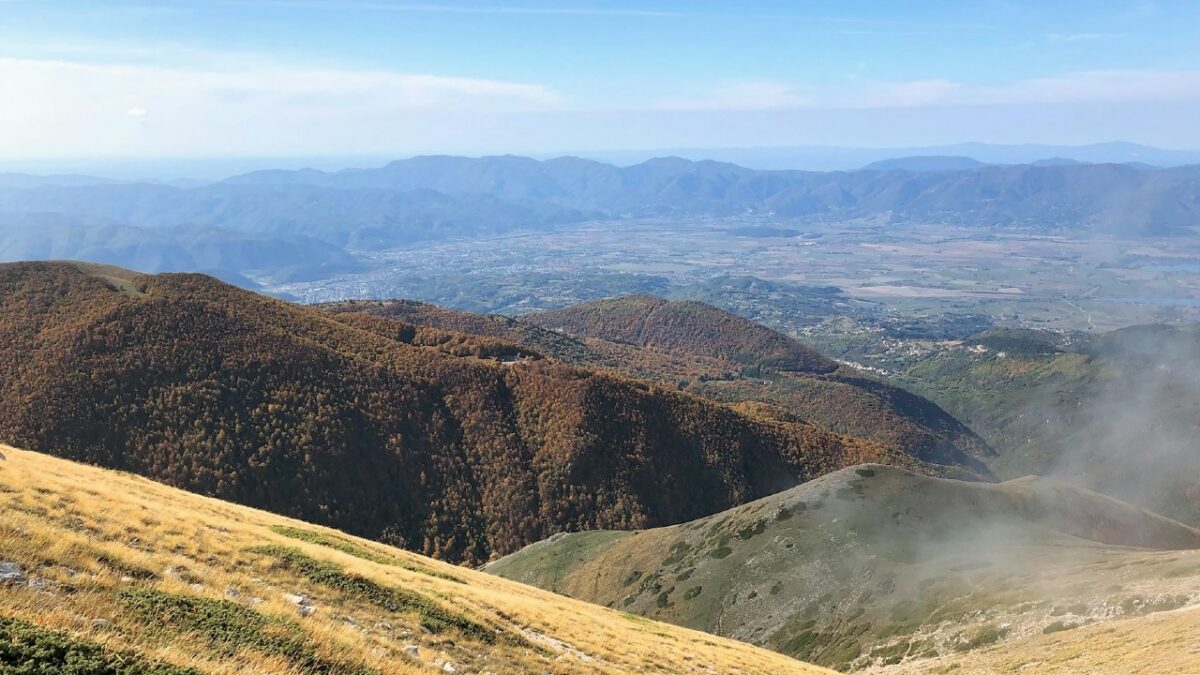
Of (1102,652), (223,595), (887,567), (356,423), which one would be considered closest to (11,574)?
(223,595)

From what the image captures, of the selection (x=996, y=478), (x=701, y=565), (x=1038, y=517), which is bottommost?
(x=996, y=478)

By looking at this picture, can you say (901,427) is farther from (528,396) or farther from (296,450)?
(296,450)

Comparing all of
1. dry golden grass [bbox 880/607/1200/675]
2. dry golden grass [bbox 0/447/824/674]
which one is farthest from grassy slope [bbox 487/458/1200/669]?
dry golden grass [bbox 0/447/824/674]

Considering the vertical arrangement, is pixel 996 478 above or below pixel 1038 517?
below

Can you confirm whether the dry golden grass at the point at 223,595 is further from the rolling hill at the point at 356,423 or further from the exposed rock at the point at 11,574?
the rolling hill at the point at 356,423

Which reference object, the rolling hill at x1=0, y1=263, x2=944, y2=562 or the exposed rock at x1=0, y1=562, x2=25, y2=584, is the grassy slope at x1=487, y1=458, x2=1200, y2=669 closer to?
the rolling hill at x1=0, y1=263, x2=944, y2=562

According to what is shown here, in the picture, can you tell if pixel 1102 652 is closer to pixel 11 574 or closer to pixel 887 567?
pixel 887 567

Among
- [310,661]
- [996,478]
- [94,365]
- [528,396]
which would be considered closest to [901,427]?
[996,478]
